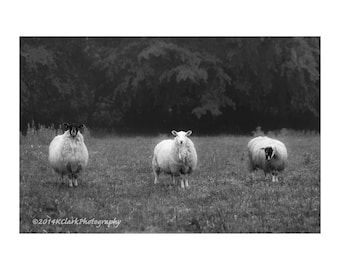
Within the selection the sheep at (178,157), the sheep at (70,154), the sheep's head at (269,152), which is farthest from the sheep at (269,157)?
the sheep at (70,154)

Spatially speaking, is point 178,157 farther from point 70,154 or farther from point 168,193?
point 70,154

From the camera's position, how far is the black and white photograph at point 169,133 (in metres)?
11.9

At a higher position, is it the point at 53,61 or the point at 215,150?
the point at 53,61

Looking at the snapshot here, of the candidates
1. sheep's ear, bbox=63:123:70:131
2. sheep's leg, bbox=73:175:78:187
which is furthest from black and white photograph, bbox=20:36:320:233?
sheep's leg, bbox=73:175:78:187

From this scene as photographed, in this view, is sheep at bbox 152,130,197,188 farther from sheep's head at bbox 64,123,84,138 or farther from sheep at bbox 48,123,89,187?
sheep's head at bbox 64,123,84,138

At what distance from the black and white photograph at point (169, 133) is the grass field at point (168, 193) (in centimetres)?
3

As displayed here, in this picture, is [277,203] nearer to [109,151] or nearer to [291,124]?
[291,124]

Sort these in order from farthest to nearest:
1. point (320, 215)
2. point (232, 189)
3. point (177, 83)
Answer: point (177, 83) → point (232, 189) → point (320, 215)

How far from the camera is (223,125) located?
14359 millimetres

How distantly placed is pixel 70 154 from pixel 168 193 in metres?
2.57

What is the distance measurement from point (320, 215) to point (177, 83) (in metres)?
4.81

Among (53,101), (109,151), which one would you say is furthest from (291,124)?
(53,101)

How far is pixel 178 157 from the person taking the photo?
13281 millimetres

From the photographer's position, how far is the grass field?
1157 centimetres
